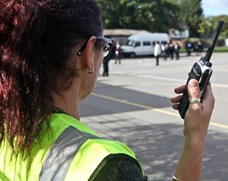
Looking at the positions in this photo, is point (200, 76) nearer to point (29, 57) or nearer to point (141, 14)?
point (29, 57)

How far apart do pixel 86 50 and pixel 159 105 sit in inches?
386

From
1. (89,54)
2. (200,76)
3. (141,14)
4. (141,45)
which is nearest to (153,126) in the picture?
(200,76)

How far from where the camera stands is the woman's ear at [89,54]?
55.4 inches

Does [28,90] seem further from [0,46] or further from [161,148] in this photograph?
[161,148]

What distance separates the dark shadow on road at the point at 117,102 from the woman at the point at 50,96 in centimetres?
872

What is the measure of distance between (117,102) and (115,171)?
10803 mm

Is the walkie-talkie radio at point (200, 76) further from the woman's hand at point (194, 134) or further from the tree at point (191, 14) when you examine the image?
the tree at point (191, 14)

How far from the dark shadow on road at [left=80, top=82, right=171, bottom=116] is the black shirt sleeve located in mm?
8972

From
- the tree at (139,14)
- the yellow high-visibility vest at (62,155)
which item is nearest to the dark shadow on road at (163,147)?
the yellow high-visibility vest at (62,155)

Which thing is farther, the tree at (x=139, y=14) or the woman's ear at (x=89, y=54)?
the tree at (x=139, y=14)

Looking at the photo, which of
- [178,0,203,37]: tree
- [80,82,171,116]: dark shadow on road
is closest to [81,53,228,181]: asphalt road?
[80,82,171,116]: dark shadow on road

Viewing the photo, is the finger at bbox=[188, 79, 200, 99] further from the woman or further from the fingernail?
the woman

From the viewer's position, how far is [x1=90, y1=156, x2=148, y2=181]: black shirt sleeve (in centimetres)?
112

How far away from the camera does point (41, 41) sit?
1.32m
